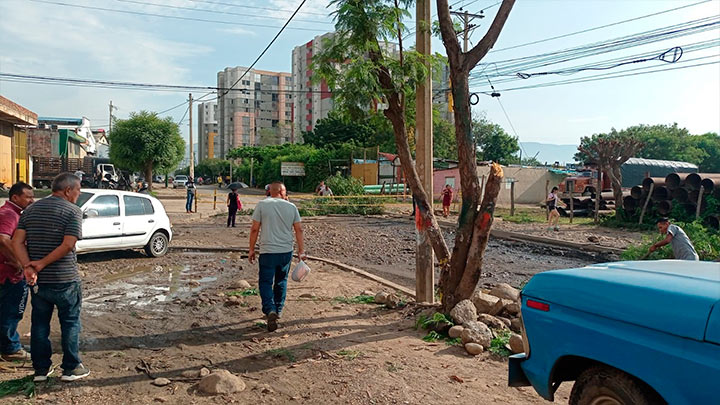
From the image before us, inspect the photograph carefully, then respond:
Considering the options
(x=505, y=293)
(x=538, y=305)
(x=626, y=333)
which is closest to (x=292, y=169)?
(x=505, y=293)

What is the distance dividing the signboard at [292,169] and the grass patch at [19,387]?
143ft

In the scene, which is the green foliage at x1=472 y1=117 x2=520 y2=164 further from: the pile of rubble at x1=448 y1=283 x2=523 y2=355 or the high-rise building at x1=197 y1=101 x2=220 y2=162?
the high-rise building at x1=197 y1=101 x2=220 y2=162

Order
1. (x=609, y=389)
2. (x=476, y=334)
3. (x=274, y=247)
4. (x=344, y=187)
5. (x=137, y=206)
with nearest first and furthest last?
(x=609, y=389)
(x=476, y=334)
(x=274, y=247)
(x=137, y=206)
(x=344, y=187)

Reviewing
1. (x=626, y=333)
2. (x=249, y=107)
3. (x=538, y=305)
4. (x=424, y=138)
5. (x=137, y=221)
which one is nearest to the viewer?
(x=626, y=333)

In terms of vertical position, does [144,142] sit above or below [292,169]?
above

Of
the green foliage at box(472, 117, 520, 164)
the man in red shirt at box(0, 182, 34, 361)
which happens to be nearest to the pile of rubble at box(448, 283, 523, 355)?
the man in red shirt at box(0, 182, 34, 361)

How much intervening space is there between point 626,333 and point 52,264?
4296mm

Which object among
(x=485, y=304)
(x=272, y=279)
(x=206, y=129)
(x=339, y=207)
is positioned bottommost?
(x=485, y=304)

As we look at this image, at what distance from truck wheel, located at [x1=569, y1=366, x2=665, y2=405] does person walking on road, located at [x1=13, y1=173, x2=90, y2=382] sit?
4.02 meters

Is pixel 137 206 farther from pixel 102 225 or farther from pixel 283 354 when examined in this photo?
pixel 283 354

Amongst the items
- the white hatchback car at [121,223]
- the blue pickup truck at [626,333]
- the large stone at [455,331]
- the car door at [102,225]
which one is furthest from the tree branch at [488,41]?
Answer: the car door at [102,225]

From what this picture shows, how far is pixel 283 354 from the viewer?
5.54 meters

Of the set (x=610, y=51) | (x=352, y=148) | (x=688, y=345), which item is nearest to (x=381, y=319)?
(x=688, y=345)

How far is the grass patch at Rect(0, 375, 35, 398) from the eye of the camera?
4297mm
